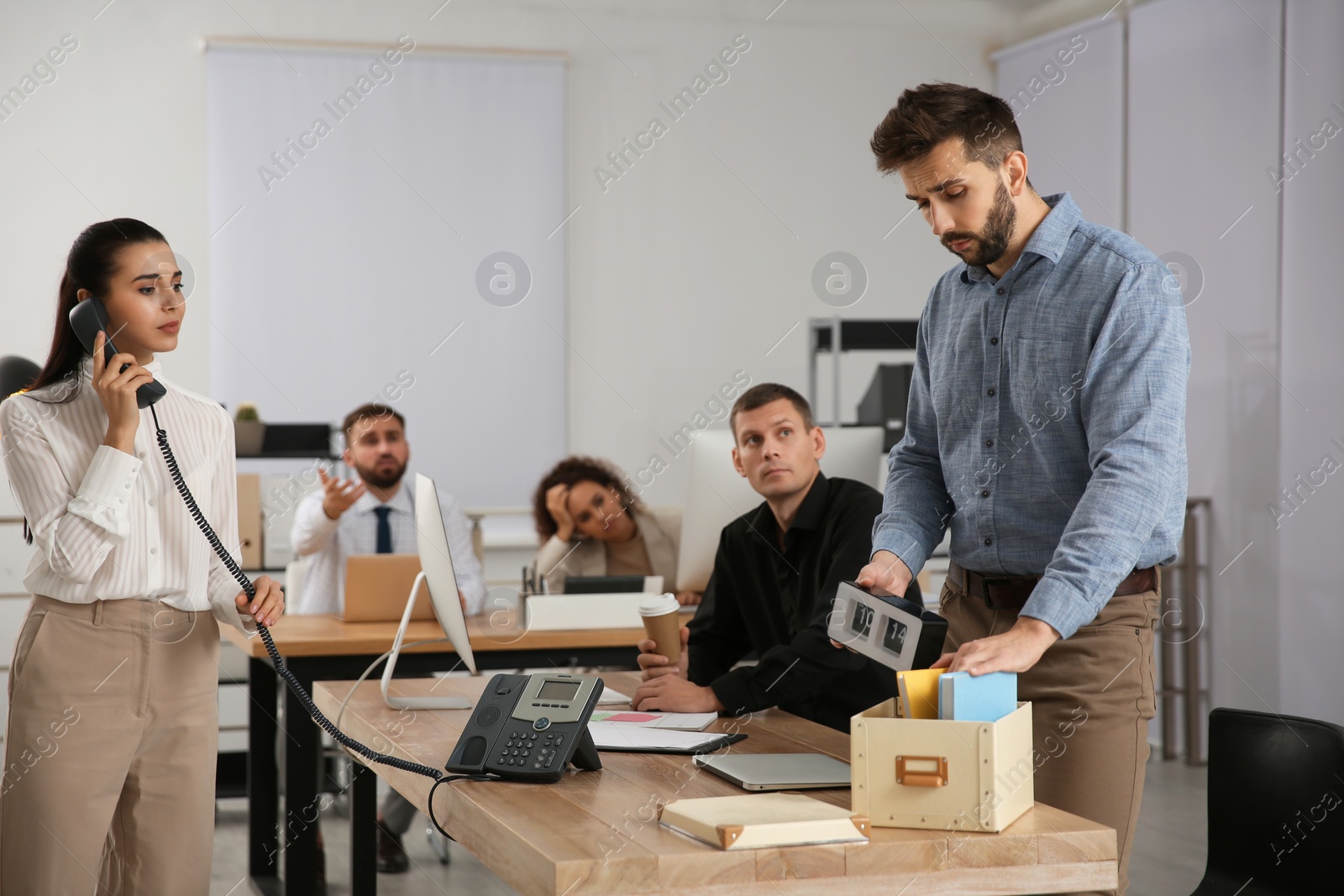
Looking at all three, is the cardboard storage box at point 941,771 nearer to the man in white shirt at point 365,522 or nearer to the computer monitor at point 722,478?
the computer monitor at point 722,478

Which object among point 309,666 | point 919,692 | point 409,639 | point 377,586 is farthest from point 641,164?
point 919,692

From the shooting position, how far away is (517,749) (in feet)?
5.17

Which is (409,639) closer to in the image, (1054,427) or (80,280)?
(80,280)

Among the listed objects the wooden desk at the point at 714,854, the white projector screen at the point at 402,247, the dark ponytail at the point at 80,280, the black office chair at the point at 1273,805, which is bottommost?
the black office chair at the point at 1273,805

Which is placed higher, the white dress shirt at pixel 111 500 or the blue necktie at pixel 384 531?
the white dress shirt at pixel 111 500

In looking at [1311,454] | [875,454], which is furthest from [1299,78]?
[875,454]

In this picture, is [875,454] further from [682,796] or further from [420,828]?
[420,828]

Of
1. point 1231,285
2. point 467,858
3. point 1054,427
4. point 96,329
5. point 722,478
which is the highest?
point 1231,285

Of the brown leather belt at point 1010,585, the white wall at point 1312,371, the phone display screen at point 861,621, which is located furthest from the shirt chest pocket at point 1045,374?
the white wall at point 1312,371

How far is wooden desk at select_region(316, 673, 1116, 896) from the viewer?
1213mm

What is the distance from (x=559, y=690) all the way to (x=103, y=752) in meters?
0.77

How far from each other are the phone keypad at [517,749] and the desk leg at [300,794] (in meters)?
1.42

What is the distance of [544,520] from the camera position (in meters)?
4.26

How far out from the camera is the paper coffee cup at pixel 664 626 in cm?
209
